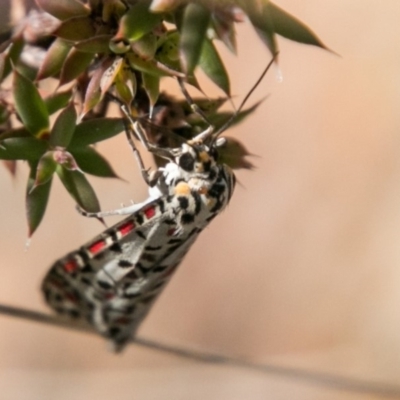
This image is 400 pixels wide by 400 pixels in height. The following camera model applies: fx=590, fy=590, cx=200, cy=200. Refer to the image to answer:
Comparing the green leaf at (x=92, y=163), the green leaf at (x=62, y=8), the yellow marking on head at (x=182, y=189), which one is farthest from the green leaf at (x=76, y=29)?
the yellow marking on head at (x=182, y=189)

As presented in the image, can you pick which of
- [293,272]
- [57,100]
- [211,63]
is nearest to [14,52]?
[57,100]

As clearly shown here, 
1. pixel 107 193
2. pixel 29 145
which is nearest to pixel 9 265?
pixel 107 193

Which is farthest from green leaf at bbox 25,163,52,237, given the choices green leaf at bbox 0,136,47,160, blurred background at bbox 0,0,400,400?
blurred background at bbox 0,0,400,400

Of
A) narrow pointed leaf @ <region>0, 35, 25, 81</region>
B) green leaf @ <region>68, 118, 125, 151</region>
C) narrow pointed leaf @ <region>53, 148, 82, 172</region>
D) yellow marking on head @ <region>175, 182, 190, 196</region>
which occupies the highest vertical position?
narrow pointed leaf @ <region>0, 35, 25, 81</region>

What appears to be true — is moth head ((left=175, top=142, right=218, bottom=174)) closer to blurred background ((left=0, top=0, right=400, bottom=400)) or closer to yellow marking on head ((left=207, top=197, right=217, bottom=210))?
yellow marking on head ((left=207, top=197, right=217, bottom=210))

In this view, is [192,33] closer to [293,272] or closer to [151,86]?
[151,86]

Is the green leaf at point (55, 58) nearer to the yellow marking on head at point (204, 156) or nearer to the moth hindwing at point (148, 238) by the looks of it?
the moth hindwing at point (148, 238)
